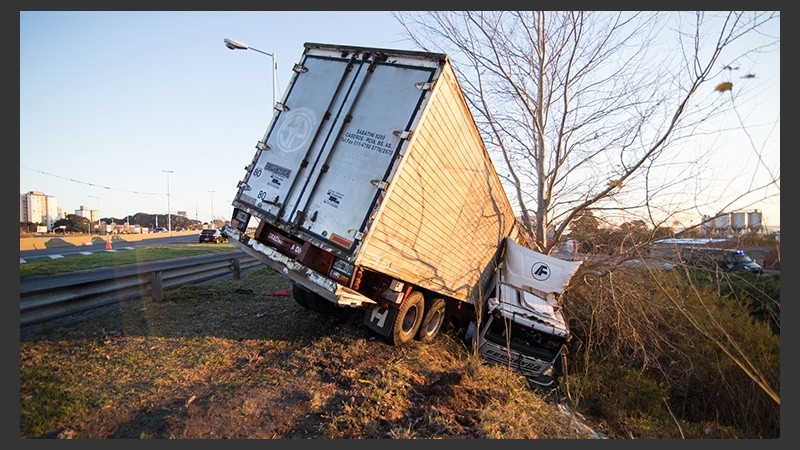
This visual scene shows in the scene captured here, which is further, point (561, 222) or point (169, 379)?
point (561, 222)

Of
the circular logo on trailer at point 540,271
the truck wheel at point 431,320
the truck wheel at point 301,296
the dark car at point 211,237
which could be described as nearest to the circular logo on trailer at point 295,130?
the truck wheel at point 301,296

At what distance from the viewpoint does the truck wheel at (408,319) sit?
23.5ft

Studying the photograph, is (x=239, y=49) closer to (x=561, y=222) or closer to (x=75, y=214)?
(x=561, y=222)

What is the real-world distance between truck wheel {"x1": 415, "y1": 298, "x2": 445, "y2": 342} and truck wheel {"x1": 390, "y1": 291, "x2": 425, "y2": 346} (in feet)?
0.66

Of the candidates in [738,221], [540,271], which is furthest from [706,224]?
[540,271]

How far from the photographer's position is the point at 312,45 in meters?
7.24

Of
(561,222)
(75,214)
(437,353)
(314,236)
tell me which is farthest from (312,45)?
(75,214)

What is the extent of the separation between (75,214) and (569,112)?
243 ft

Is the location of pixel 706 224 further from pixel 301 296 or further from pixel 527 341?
pixel 301 296

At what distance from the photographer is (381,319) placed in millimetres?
7203

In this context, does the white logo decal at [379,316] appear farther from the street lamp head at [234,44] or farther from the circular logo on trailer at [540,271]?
the street lamp head at [234,44]

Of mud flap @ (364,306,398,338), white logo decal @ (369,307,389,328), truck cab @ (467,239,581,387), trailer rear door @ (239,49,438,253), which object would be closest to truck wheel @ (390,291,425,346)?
mud flap @ (364,306,398,338)

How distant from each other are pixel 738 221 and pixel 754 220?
3.12ft

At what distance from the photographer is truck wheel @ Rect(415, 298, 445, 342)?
8.11 m
